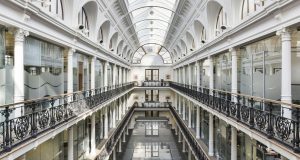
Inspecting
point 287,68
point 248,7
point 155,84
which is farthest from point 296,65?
point 155,84

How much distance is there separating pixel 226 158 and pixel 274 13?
7.89 metres

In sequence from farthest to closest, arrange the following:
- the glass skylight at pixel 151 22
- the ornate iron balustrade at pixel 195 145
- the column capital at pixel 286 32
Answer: the glass skylight at pixel 151 22 → the ornate iron balustrade at pixel 195 145 → the column capital at pixel 286 32

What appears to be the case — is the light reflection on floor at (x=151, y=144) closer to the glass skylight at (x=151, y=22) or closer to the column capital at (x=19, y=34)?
the glass skylight at (x=151, y=22)

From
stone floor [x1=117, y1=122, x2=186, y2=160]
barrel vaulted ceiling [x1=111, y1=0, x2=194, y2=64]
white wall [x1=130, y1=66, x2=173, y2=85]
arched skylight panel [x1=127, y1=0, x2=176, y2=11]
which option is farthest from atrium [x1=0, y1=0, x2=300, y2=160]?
white wall [x1=130, y1=66, x2=173, y2=85]

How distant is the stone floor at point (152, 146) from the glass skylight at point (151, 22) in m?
12.2

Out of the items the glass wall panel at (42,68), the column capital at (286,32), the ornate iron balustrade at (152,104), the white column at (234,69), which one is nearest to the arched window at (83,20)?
the glass wall panel at (42,68)

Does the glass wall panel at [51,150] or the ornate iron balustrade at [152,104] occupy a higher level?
the glass wall panel at [51,150]

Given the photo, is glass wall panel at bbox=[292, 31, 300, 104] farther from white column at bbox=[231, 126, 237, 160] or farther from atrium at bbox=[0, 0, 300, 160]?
white column at bbox=[231, 126, 237, 160]

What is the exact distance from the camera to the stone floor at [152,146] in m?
23.3

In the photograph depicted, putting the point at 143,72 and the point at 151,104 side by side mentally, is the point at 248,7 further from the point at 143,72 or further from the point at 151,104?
the point at 143,72

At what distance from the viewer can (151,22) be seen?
30.5m

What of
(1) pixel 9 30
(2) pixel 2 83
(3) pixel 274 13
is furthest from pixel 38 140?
(3) pixel 274 13

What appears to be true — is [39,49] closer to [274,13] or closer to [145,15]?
[274,13]

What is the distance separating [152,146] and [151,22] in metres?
14.1
